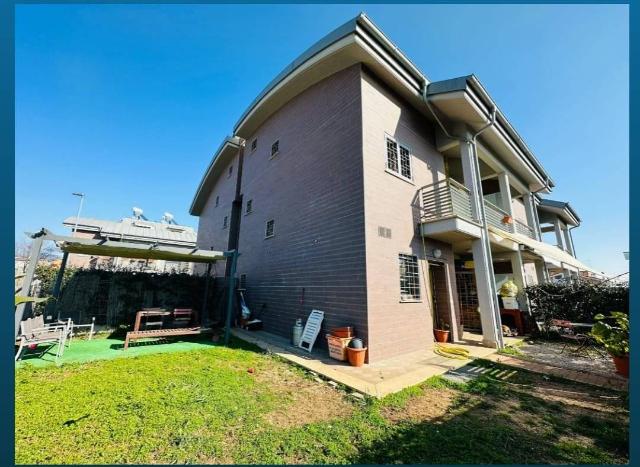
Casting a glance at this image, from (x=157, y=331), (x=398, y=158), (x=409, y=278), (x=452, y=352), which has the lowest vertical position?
(x=452, y=352)

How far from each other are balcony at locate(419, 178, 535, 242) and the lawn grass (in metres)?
4.35

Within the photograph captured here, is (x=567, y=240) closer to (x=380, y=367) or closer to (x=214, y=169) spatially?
(x=380, y=367)

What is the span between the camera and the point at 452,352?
7.60 meters

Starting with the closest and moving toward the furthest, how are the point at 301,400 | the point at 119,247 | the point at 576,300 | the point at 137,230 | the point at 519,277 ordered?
the point at 301,400 → the point at 119,247 → the point at 576,300 → the point at 519,277 → the point at 137,230

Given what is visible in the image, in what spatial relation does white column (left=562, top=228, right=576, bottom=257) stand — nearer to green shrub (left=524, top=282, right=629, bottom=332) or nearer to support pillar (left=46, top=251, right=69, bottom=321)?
green shrub (left=524, top=282, right=629, bottom=332)

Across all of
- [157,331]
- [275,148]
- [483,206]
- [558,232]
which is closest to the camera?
[157,331]

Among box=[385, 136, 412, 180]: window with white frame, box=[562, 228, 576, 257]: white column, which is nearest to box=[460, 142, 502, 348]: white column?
box=[385, 136, 412, 180]: window with white frame

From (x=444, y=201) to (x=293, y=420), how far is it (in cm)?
804

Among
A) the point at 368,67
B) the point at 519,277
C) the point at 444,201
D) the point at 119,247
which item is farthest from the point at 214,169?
the point at 519,277

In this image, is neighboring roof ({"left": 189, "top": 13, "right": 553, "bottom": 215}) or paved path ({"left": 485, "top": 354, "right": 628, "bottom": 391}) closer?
paved path ({"left": 485, "top": 354, "right": 628, "bottom": 391})

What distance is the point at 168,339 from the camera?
9156 mm

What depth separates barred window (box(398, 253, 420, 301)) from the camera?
7.98m

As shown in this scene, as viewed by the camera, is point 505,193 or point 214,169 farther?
point 214,169

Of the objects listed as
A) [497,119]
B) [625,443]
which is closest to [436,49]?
[497,119]
